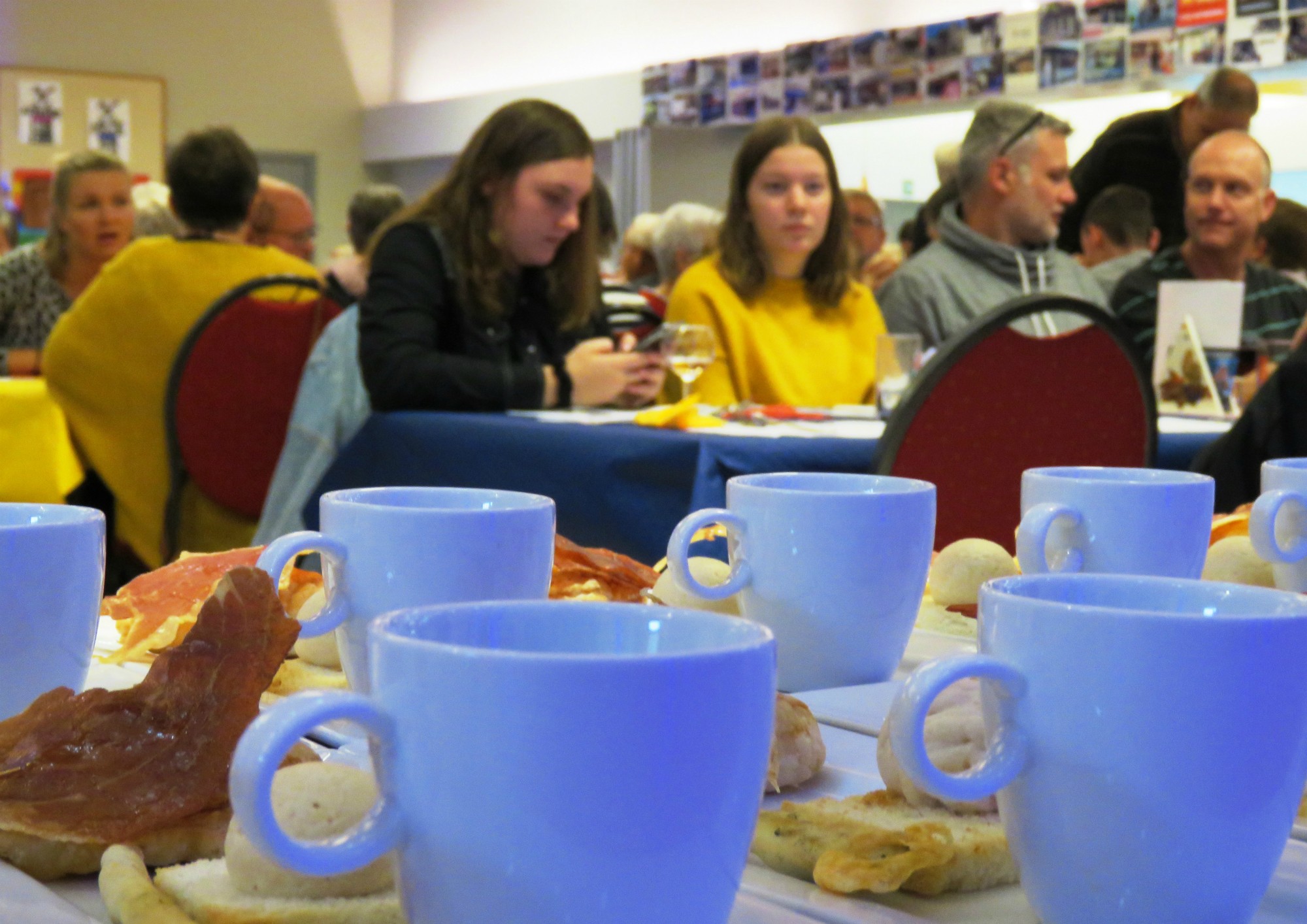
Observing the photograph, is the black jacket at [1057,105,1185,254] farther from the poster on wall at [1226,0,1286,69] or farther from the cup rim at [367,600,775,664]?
the cup rim at [367,600,775,664]

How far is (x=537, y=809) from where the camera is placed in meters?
0.36

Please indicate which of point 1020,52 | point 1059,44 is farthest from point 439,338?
point 1020,52

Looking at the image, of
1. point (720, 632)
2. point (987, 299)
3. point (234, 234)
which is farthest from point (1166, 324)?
point (720, 632)

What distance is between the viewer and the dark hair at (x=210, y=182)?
359 cm

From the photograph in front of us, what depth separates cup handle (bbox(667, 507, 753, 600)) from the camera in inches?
27.4

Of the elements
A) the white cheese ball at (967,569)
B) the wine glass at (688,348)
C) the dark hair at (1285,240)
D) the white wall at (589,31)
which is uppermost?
the white wall at (589,31)

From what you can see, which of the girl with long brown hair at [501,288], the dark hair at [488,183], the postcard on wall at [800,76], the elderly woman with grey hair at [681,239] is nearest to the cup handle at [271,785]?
the girl with long brown hair at [501,288]

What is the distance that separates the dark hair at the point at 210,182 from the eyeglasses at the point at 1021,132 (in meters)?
1.85

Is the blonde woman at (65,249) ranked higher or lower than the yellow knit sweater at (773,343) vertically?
higher

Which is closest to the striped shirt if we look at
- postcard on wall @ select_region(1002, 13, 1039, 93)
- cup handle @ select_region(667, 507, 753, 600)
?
postcard on wall @ select_region(1002, 13, 1039, 93)

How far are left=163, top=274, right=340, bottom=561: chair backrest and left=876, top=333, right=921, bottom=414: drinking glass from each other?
1337 mm

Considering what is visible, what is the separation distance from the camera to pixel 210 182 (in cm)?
358

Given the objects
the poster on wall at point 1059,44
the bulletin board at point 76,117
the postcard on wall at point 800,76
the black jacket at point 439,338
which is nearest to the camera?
the black jacket at point 439,338

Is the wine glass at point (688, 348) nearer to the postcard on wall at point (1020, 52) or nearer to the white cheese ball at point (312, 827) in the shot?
the white cheese ball at point (312, 827)
